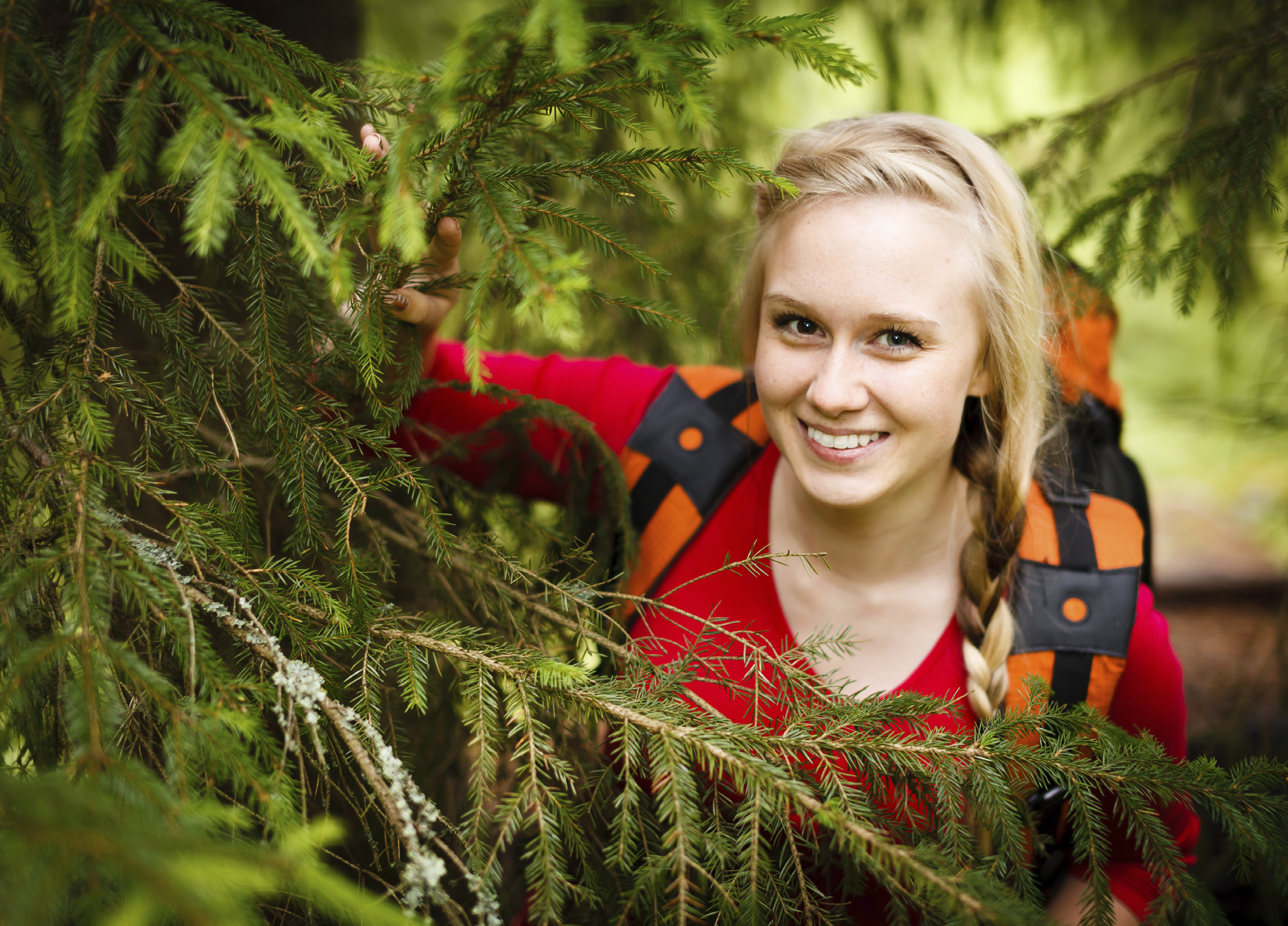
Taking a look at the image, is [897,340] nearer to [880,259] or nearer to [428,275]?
[880,259]

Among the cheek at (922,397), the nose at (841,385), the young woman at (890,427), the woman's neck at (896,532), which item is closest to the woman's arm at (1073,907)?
the young woman at (890,427)

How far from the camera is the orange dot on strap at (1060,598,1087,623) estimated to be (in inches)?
68.3

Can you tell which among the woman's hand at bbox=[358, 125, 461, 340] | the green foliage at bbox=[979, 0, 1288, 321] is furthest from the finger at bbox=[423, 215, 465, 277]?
the green foliage at bbox=[979, 0, 1288, 321]

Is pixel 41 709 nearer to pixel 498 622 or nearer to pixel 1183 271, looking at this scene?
pixel 498 622

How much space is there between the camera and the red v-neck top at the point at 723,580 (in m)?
1.78

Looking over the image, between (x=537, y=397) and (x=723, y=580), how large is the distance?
70 cm

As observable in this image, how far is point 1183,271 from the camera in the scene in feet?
6.74

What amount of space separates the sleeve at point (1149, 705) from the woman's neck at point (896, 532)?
44 cm

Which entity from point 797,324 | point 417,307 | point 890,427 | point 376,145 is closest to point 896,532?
point 890,427

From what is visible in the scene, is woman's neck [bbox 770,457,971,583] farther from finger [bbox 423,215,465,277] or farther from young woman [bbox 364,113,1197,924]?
finger [bbox 423,215,465,277]

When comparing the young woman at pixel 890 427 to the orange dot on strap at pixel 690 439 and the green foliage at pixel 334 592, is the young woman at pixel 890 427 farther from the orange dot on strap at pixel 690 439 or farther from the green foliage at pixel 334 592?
the green foliage at pixel 334 592

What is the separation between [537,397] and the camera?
2.06 meters

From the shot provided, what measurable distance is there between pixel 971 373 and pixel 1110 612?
2.04 feet

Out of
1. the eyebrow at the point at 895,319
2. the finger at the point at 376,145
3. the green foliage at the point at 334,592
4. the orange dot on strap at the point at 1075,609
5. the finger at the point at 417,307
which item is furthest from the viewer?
the orange dot on strap at the point at 1075,609
